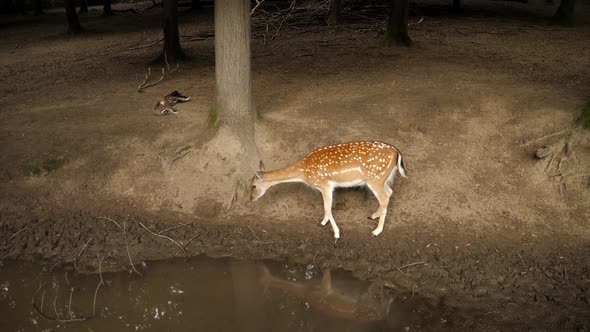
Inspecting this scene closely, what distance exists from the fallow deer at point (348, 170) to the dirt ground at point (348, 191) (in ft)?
1.65

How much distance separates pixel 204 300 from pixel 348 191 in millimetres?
2700

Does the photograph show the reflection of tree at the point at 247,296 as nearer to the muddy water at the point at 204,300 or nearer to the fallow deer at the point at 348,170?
the muddy water at the point at 204,300

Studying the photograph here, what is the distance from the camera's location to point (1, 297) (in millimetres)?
5668

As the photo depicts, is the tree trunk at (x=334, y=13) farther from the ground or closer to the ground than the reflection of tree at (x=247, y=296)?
farther from the ground

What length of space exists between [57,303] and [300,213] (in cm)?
322

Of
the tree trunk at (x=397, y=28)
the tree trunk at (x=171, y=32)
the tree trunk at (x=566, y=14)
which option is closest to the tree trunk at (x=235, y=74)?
the tree trunk at (x=171, y=32)

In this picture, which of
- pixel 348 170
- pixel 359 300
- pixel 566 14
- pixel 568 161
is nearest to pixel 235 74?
pixel 348 170

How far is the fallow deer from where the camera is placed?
643 centimetres

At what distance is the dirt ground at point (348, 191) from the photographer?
605 cm

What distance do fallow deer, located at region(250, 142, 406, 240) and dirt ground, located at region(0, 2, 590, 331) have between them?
50 cm

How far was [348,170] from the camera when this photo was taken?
6.43m

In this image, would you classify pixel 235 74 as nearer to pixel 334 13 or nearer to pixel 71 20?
pixel 334 13

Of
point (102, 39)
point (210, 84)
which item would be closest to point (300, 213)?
point (210, 84)

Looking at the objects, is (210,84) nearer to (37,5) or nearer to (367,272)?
(367,272)
